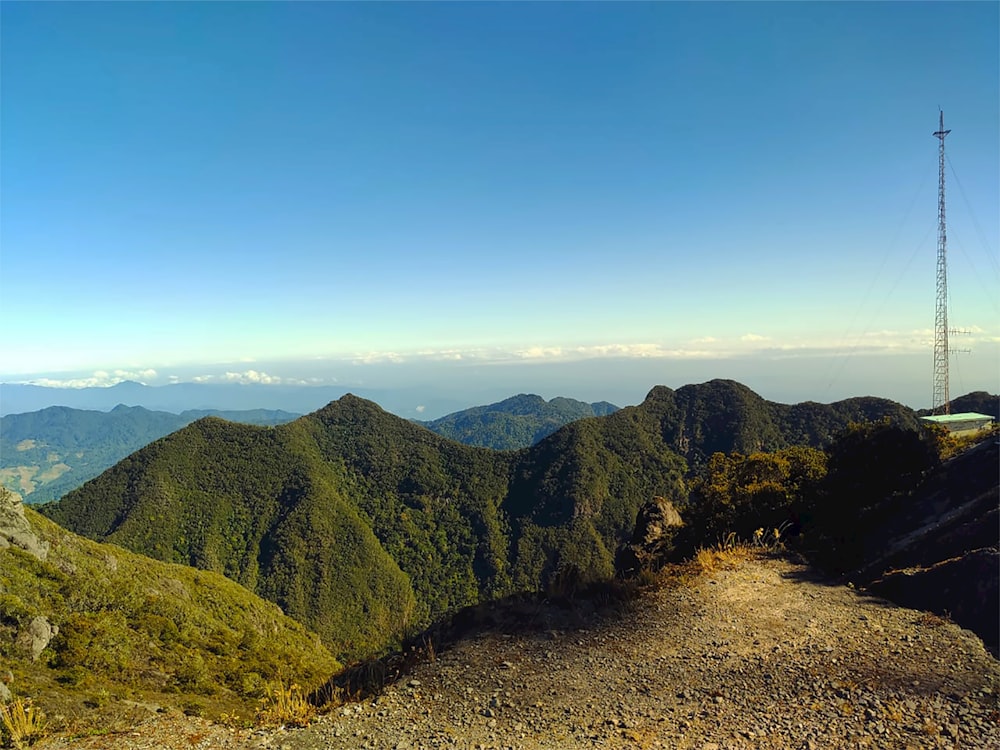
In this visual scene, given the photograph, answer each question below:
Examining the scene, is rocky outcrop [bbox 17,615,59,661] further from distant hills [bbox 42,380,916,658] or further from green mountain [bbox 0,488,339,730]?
distant hills [bbox 42,380,916,658]

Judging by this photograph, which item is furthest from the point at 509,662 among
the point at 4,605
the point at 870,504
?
the point at 4,605

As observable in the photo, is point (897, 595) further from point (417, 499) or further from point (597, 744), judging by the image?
point (417, 499)

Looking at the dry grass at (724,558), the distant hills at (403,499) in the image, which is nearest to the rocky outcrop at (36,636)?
the dry grass at (724,558)

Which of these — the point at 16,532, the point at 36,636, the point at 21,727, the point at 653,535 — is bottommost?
the point at 16,532

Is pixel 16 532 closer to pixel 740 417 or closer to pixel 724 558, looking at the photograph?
pixel 724 558

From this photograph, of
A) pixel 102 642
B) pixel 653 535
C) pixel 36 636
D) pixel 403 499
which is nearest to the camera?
pixel 36 636

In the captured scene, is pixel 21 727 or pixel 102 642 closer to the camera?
pixel 21 727

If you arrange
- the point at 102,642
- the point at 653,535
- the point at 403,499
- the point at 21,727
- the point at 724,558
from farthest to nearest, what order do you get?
the point at 403,499, the point at 102,642, the point at 653,535, the point at 724,558, the point at 21,727

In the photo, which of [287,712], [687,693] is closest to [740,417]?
[687,693]

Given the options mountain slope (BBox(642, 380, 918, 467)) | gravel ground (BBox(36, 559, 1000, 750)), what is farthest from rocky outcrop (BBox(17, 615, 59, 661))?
mountain slope (BBox(642, 380, 918, 467))
